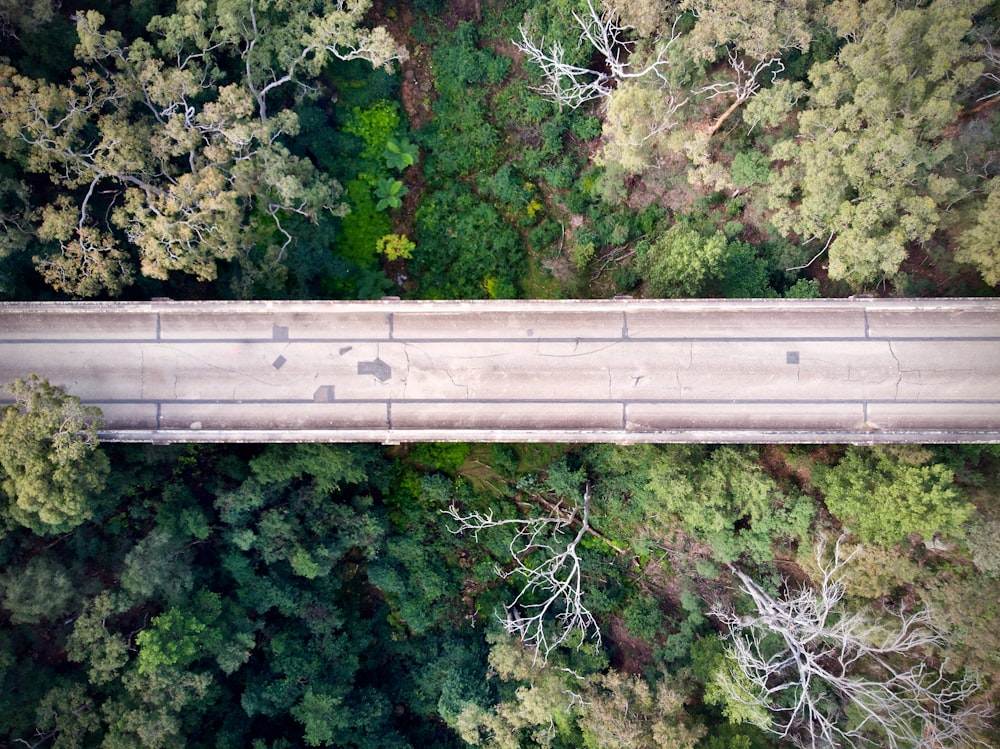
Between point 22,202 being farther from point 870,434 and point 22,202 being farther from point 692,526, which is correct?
point 870,434

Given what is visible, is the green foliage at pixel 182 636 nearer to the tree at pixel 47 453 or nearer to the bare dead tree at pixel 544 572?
the tree at pixel 47 453

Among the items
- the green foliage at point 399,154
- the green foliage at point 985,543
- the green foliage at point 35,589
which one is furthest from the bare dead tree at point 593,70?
the green foliage at point 35,589

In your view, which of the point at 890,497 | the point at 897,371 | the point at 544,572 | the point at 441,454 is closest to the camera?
the point at 890,497

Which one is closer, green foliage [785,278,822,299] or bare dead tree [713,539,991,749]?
bare dead tree [713,539,991,749]

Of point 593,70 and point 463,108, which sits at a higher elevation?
point 593,70

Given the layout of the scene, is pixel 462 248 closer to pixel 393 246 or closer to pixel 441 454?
pixel 393 246

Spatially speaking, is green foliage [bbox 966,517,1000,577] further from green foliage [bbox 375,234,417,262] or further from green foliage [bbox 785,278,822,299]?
green foliage [bbox 375,234,417,262]

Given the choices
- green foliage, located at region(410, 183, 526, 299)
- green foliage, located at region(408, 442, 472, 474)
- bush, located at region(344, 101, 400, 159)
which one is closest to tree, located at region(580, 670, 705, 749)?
green foliage, located at region(408, 442, 472, 474)

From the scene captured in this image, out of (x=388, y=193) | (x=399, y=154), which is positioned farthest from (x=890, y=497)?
(x=399, y=154)
